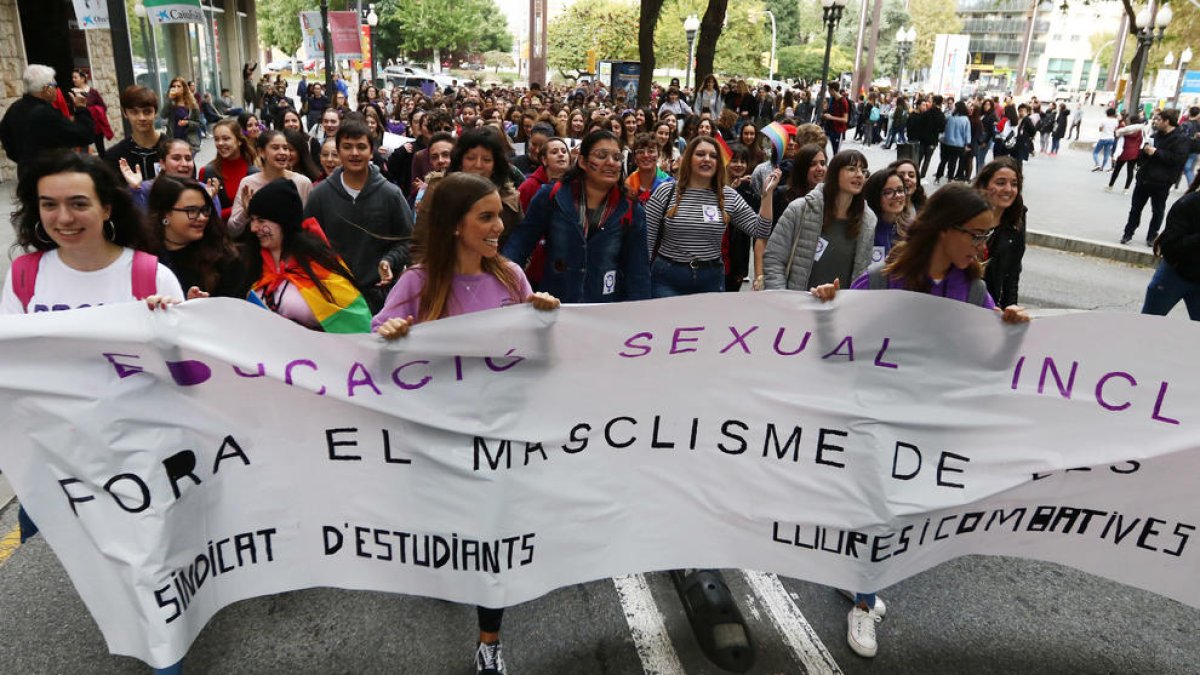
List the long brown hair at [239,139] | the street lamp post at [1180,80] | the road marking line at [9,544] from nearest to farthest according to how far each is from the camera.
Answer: the road marking line at [9,544], the long brown hair at [239,139], the street lamp post at [1180,80]

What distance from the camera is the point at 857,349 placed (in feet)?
10.1

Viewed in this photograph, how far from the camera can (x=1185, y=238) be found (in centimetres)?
544

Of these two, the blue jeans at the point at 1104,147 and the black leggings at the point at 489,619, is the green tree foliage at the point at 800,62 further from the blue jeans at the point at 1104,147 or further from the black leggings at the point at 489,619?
the black leggings at the point at 489,619

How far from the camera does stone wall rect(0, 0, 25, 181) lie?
45.2 feet

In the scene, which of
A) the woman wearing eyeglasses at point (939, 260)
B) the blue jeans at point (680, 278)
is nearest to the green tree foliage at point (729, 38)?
the blue jeans at point (680, 278)

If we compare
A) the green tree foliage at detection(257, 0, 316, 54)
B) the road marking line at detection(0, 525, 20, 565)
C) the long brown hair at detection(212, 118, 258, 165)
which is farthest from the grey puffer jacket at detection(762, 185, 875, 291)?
the green tree foliage at detection(257, 0, 316, 54)

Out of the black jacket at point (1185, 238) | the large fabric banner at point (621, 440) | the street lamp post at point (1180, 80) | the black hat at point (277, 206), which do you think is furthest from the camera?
the street lamp post at point (1180, 80)

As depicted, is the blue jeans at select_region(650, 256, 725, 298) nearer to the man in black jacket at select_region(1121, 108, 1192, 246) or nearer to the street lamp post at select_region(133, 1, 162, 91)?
the man in black jacket at select_region(1121, 108, 1192, 246)

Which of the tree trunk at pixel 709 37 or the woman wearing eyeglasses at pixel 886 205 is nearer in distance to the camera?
the woman wearing eyeglasses at pixel 886 205

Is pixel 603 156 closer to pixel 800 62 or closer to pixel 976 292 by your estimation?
pixel 976 292

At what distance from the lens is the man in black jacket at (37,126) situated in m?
7.59

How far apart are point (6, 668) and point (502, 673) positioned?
5.79 feet

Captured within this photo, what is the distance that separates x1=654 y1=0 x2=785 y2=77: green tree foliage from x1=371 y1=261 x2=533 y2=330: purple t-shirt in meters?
60.8

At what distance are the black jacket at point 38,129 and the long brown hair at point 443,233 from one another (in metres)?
6.38
